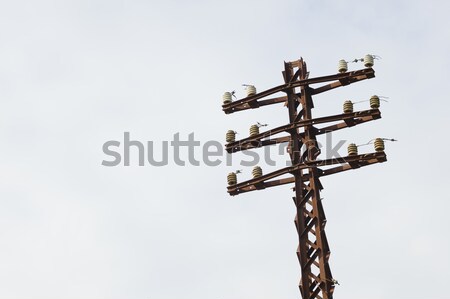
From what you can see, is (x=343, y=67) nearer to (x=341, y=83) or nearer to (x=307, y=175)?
(x=341, y=83)

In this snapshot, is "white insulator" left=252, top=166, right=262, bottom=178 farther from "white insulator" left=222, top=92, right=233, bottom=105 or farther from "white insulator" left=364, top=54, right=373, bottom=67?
"white insulator" left=364, top=54, right=373, bottom=67

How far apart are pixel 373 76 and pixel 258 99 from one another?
16.5 ft

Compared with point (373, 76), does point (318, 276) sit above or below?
below

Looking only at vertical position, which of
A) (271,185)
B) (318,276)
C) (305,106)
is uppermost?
(305,106)

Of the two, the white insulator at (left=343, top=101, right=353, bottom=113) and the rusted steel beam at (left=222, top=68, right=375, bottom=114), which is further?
the rusted steel beam at (left=222, top=68, right=375, bottom=114)

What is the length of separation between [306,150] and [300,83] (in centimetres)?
293

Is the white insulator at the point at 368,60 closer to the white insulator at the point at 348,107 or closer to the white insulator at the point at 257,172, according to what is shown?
the white insulator at the point at 348,107

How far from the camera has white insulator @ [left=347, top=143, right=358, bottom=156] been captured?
4491 cm

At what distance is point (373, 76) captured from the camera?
46375 mm

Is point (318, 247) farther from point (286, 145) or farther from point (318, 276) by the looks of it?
point (286, 145)

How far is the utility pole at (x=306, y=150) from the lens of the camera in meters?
44.0

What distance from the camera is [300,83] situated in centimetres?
4725

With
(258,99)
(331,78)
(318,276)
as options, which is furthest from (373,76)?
(318,276)

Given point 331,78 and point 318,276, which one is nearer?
point 318,276
